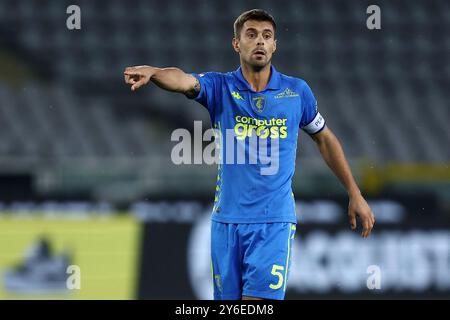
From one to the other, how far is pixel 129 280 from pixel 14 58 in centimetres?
558

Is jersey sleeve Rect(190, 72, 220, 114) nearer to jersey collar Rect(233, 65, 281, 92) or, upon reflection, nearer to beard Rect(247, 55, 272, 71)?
jersey collar Rect(233, 65, 281, 92)

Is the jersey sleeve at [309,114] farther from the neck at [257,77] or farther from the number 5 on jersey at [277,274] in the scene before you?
the number 5 on jersey at [277,274]

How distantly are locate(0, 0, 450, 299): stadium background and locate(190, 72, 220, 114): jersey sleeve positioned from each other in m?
3.67

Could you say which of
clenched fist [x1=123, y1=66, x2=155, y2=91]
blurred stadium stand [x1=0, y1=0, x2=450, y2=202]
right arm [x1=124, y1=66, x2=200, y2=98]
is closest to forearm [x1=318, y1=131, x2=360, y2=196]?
right arm [x1=124, y1=66, x2=200, y2=98]

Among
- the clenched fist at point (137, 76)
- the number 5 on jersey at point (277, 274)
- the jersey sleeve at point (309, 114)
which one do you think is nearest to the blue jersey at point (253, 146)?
the jersey sleeve at point (309, 114)

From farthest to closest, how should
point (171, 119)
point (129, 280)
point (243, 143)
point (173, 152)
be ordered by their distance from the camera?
point (171, 119) < point (173, 152) < point (129, 280) < point (243, 143)

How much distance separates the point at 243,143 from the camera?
5.24 meters

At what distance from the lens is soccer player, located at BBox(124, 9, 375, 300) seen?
5156mm

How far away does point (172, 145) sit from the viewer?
11.7 metres

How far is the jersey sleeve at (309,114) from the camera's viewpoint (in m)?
5.45

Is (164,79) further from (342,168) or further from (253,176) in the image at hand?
(342,168)

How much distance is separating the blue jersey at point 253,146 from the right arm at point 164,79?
8 centimetres

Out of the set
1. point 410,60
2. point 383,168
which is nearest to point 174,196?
point 383,168

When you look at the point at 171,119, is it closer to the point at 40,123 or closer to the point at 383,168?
the point at 40,123
